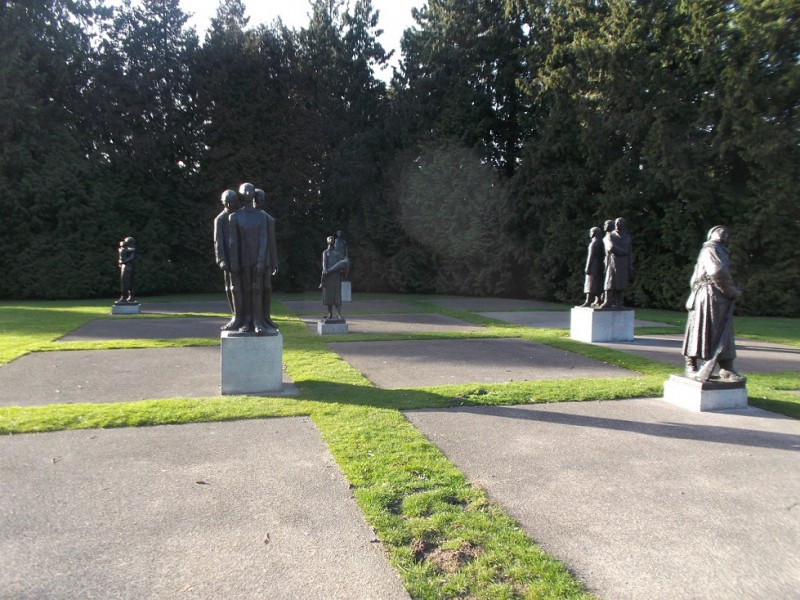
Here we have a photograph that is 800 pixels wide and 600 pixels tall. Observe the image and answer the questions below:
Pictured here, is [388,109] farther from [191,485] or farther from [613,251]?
[191,485]

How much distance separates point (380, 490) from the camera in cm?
423

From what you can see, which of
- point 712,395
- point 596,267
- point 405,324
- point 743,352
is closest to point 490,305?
point 405,324

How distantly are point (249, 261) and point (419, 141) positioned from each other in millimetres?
23188

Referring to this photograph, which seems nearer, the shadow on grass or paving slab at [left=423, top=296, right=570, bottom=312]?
the shadow on grass

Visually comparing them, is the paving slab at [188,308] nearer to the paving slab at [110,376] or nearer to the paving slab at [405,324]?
the paving slab at [405,324]

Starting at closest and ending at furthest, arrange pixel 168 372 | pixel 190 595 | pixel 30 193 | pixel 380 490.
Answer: pixel 190 595 < pixel 380 490 < pixel 168 372 < pixel 30 193

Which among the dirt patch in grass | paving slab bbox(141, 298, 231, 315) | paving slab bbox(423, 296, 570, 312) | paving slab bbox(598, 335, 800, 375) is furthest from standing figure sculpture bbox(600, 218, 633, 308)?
paving slab bbox(141, 298, 231, 315)

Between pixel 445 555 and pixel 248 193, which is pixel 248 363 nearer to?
pixel 248 193

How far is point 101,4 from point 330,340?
2544 cm

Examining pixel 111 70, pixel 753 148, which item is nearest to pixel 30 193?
pixel 111 70

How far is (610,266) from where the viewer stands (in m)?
12.1

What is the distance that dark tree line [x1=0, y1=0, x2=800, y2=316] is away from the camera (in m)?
19.0

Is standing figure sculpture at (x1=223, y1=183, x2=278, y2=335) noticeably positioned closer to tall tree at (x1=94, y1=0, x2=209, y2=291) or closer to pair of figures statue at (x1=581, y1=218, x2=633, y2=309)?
pair of figures statue at (x1=581, y1=218, x2=633, y2=309)

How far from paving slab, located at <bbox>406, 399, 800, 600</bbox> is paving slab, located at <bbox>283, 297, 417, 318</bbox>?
39.7ft
